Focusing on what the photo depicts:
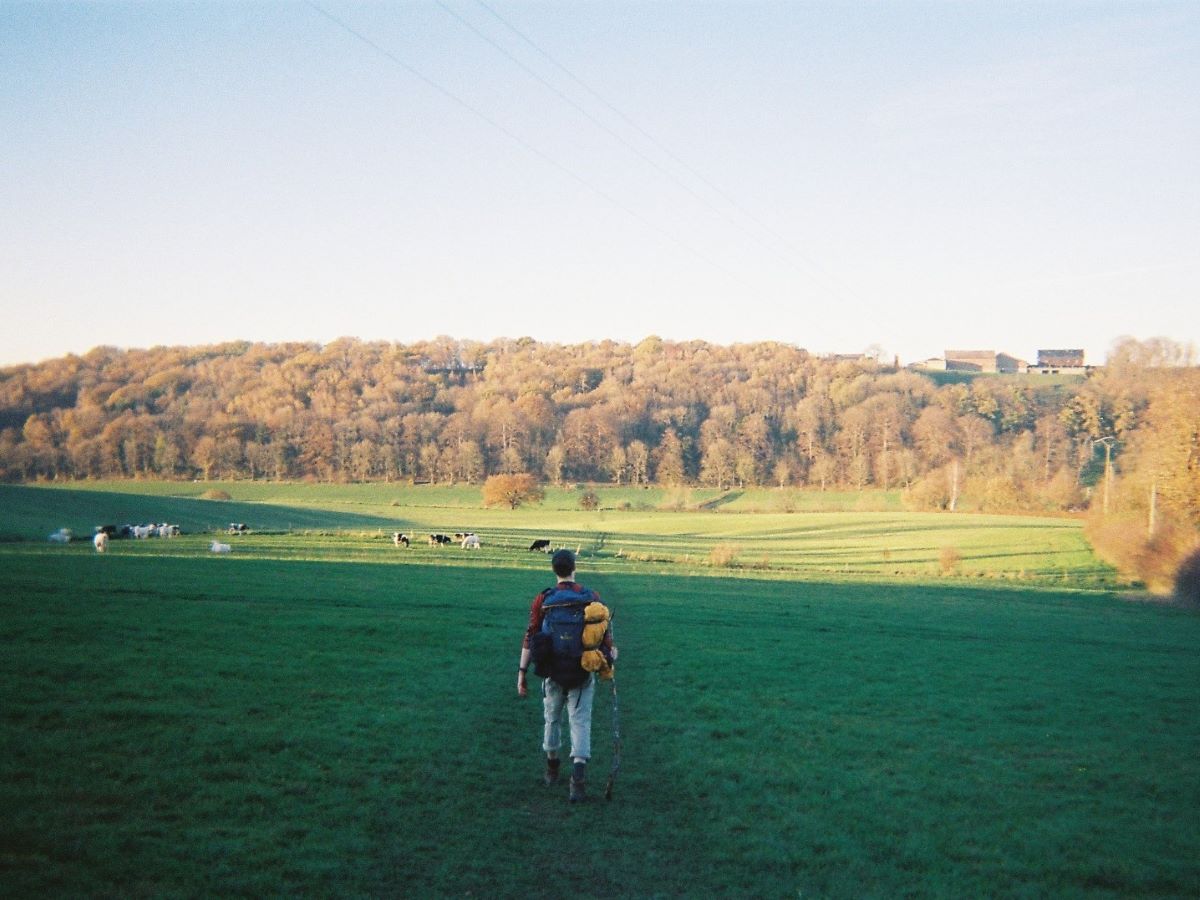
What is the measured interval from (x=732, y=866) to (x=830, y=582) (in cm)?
3558

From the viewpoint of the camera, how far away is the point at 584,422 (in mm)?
128375

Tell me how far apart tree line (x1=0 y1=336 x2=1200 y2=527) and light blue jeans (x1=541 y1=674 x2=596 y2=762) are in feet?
279

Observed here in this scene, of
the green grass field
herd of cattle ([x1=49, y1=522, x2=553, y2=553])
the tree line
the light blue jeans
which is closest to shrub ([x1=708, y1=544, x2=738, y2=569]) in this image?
herd of cattle ([x1=49, y1=522, x2=553, y2=553])

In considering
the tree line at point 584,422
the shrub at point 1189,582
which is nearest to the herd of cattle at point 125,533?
the tree line at point 584,422

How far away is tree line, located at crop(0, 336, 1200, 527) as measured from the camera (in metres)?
93.8

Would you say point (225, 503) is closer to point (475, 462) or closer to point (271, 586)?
point (475, 462)

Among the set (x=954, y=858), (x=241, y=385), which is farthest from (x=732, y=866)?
(x=241, y=385)

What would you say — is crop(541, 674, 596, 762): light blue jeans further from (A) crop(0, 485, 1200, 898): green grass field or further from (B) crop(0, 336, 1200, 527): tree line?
(B) crop(0, 336, 1200, 527): tree line

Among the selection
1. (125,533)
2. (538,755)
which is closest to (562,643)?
(538,755)

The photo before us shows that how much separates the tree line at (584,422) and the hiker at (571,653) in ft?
279

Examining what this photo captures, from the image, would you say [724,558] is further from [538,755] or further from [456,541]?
[538,755]

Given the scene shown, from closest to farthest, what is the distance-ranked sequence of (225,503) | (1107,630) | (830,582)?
(1107,630) → (830,582) → (225,503)

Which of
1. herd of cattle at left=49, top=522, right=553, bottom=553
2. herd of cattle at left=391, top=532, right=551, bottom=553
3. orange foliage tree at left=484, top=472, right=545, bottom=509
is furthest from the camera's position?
orange foliage tree at left=484, top=472, right=545, bottom=509

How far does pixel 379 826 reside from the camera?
811cm
